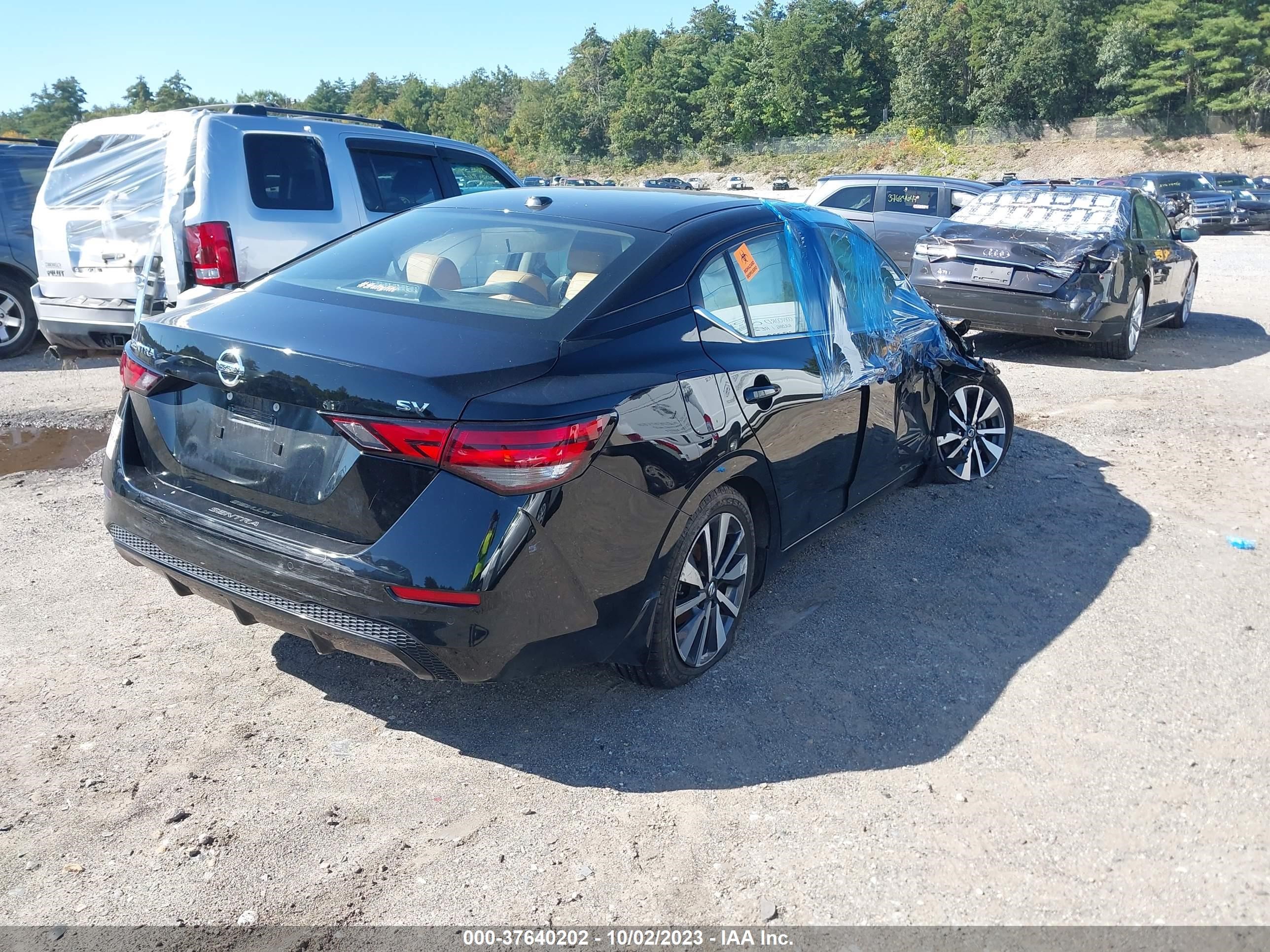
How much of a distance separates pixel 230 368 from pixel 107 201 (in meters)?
5.84

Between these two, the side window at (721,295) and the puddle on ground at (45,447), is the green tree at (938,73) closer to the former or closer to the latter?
the puddle on ground at (45,447)

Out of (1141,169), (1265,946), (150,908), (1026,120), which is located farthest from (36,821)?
(1026,120)

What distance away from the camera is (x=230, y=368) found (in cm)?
319

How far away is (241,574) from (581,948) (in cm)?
152

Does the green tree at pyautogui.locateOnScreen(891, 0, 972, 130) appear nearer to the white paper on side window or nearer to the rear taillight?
the white paper on side window

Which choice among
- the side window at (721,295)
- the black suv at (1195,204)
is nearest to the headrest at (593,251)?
the side window at (721,295)

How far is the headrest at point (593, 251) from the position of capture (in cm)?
363

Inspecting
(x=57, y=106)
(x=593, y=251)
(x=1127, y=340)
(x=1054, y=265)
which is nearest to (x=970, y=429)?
(x=593, y=251)

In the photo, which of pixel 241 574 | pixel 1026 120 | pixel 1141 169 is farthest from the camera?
pixel 1026 120

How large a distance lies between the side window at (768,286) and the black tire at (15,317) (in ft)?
27.4

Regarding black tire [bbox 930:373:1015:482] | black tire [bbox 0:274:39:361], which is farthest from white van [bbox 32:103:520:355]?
black tire [bbox 930:373:1015:482]

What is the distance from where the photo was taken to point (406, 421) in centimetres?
289

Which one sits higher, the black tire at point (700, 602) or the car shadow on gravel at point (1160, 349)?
the black tire at point (700, 602)

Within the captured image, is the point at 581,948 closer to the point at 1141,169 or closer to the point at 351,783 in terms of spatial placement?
the point at 351,783
